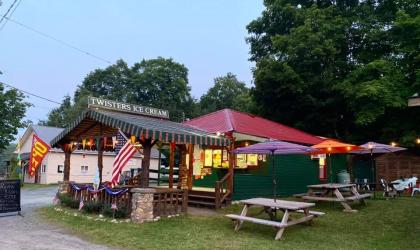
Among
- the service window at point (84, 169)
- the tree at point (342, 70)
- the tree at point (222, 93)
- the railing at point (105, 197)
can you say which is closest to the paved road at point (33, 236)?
the railing at point (105, 197)

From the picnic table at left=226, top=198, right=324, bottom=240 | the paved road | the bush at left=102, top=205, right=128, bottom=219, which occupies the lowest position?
the paved road

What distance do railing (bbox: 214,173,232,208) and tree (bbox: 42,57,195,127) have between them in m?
35.9

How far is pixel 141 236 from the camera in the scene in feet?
27.0

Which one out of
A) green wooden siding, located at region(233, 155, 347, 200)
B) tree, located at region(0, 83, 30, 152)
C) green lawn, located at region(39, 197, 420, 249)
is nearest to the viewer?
green lawn, located at region(39, 197, 420, 249)

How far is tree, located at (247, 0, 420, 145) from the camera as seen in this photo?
19.7 meters

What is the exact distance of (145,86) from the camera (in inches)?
2056

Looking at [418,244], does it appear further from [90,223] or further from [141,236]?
[90,223]

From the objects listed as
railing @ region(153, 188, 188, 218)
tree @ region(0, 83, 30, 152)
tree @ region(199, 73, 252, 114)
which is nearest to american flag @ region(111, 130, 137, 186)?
railing @ region(153, 188, 188, 218)

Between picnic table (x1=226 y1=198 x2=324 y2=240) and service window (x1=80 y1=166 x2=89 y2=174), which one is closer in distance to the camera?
picnic table (x1=226 y1=198 x2=324 y2=240)

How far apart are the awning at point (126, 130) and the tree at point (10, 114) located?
16258mm

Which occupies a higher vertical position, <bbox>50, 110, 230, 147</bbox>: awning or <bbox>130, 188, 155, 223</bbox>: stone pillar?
<bbox>50, 110, 230, 147</bbox>: awning

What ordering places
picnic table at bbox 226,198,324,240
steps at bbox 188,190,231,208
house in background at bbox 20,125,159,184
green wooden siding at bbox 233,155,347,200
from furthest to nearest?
house in background at bbox 20,125,159,184, green wooden siding at bbox 233,155,347,200, steps at bbox 188,190,231,208, picnic table at bbox 226,198,324,240

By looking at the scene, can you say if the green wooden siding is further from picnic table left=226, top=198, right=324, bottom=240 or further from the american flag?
the american flag

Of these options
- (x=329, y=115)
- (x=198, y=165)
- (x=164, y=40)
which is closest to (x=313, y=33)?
(x=329, y=115)
